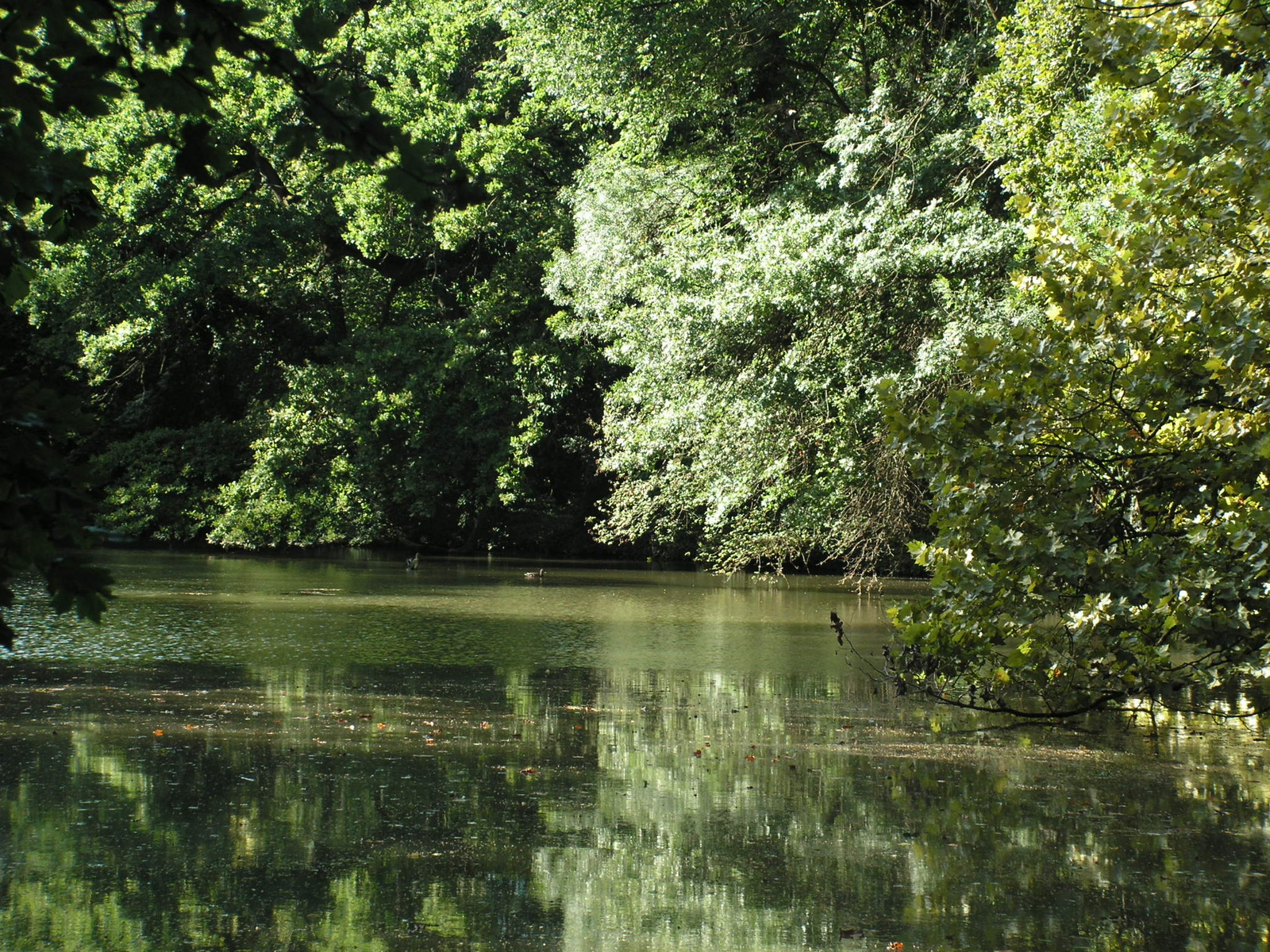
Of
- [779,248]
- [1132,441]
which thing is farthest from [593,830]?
[779,248]

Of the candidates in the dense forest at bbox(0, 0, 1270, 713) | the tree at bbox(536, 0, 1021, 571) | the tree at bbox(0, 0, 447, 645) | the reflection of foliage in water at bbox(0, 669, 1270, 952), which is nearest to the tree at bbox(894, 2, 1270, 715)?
the dense forest at bbox(0, 0, 1270, 713)

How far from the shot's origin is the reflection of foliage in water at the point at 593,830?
15.6 ft

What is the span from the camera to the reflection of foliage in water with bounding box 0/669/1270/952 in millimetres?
4742

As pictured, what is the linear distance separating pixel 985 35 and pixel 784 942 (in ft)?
44.0

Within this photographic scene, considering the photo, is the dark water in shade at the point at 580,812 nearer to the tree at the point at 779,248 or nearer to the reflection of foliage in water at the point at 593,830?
the reflection of foliage in water at the point at 593,830

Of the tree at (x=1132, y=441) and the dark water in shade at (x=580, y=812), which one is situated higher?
the tree at (x=1132, y=441)

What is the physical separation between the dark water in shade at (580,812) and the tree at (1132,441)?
832 mm

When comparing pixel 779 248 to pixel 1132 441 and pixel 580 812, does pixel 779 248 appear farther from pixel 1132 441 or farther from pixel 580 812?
pixel 580 812

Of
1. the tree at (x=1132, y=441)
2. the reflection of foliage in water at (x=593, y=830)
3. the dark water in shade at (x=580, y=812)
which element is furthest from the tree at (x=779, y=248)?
the tree at (x=1132, y=441)

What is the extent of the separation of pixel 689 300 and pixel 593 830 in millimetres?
10557

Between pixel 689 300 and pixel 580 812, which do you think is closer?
pixel 580 812

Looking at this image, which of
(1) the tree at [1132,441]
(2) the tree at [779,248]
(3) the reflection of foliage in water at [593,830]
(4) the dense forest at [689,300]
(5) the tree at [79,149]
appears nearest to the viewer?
(5) the tree at [79,149]

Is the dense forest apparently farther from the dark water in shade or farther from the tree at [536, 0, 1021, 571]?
the dark water in shade

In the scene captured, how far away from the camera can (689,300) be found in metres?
15.8
